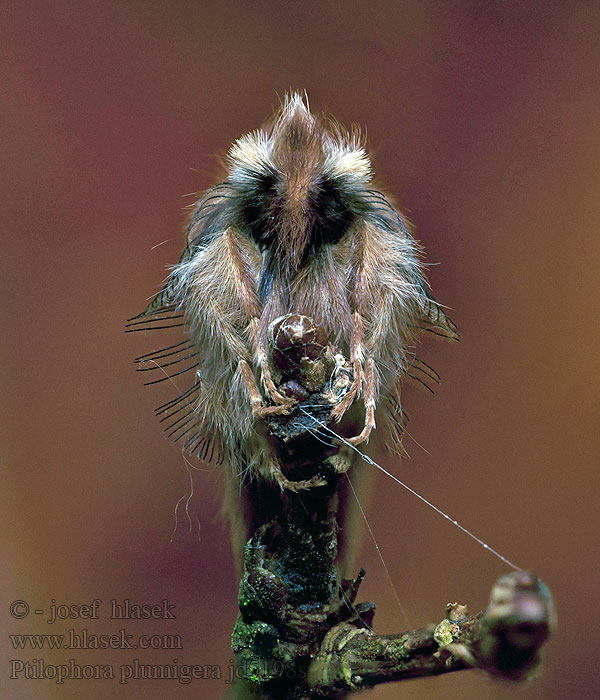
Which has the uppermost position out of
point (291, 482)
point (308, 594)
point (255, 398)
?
point (255, 398)

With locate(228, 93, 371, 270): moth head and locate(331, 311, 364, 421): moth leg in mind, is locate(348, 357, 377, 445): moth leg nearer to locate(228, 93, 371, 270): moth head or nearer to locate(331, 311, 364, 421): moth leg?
locate(331, 311, 364, 421): moth leg

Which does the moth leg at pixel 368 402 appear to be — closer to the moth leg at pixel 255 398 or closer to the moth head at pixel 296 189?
the moth leg at pixel 255 398

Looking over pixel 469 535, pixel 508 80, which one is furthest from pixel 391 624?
pixel 508 80

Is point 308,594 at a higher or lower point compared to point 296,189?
lower

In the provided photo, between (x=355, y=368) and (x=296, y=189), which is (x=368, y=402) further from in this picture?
(x=296, y=189)

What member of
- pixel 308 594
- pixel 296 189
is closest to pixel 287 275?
pixel 296 189

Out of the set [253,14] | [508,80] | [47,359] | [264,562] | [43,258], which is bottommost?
[264,562]

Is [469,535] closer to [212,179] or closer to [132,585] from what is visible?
[132,585]

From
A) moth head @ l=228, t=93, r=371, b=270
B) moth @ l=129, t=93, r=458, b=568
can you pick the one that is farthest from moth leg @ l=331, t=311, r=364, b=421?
moth head @ l=228, t=93, r=371, b=270
